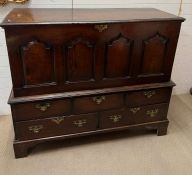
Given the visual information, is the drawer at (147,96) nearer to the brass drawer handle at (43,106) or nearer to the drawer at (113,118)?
the drawer at (113,118)

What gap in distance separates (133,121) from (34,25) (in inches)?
45.4

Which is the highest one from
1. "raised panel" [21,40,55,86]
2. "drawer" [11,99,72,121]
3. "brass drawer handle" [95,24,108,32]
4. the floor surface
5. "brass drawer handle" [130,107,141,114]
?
"brass drawer handle" [95,24,108,32]

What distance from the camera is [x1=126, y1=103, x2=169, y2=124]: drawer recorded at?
204 centimetres

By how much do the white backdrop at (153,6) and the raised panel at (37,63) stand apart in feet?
2.17

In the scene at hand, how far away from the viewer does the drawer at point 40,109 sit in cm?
175

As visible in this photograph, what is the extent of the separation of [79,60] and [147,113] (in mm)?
804

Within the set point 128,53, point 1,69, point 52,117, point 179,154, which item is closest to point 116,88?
point 128,53

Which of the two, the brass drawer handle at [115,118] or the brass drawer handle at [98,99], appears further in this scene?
the brass drawer handle at [115,118]

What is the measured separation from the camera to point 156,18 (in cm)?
175

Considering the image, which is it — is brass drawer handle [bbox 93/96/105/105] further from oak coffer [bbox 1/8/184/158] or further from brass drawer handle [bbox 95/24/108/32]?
brass drawer handle [bbox 95/24/108/32]

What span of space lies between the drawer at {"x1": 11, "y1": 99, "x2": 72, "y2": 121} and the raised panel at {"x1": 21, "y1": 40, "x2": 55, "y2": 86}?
169 mm

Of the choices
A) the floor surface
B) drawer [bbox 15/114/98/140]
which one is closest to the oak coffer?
drawer [bbox 15/114/98/140]

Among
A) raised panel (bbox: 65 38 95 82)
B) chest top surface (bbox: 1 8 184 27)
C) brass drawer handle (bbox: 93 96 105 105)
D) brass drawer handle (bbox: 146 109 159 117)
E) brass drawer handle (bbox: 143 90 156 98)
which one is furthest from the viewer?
brass drawer handle (bbox: 146 109 159 117)

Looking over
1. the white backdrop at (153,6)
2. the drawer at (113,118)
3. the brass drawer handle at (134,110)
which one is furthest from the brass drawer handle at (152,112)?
the white backdrop at (153,6)
